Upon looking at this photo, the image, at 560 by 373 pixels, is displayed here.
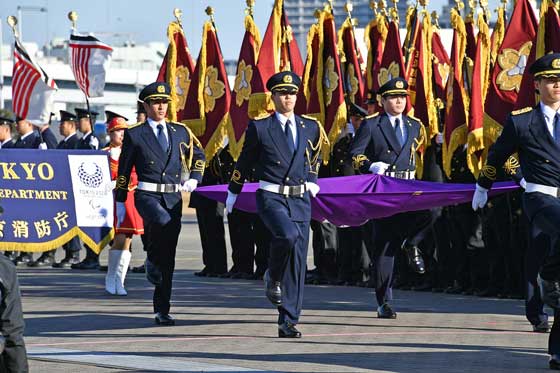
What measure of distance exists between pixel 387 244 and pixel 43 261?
27.1ft

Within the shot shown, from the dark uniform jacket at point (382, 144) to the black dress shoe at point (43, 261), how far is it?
7607mm

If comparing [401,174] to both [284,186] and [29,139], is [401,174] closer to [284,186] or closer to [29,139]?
[284,186]

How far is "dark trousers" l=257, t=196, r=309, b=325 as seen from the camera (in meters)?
11.5

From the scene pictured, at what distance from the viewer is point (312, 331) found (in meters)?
11.9

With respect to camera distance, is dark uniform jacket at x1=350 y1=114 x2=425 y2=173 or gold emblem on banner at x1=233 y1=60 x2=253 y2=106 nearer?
dark uniform jacket at x1=350 y1=114 x2=425 y2=173

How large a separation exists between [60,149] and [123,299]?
165 inches

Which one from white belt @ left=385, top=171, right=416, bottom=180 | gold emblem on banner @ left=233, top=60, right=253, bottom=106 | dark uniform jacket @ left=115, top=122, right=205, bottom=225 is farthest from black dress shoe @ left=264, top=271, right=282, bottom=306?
gold emblem on banner @ left=233, top=60, right=253, bottom=106

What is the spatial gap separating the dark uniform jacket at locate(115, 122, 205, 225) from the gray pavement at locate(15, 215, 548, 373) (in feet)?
3.40

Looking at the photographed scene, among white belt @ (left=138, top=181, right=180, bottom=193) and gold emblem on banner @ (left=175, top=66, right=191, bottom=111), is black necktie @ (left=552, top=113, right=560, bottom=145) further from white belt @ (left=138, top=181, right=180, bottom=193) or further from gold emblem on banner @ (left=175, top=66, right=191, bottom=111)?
gold emblem on banner @ (left=175, top=66, right=191, bottom=111)

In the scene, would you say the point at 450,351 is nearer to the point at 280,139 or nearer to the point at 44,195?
the point at 280,139

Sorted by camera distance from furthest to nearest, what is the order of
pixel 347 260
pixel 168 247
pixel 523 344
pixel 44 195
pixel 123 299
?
pixel 44 195, pixel 347 260, pixel 123 299, pixel 168 247, pixel 523 344

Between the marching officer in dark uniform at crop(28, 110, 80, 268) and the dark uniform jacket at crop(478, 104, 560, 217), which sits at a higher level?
the dark uniform jacket at crop(478, 104, 560, 217)

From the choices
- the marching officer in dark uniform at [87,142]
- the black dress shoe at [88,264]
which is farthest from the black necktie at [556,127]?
the black dress shoe at [88,264]

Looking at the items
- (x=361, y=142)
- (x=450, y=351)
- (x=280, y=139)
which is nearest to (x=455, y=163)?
(x=361, y=142)
